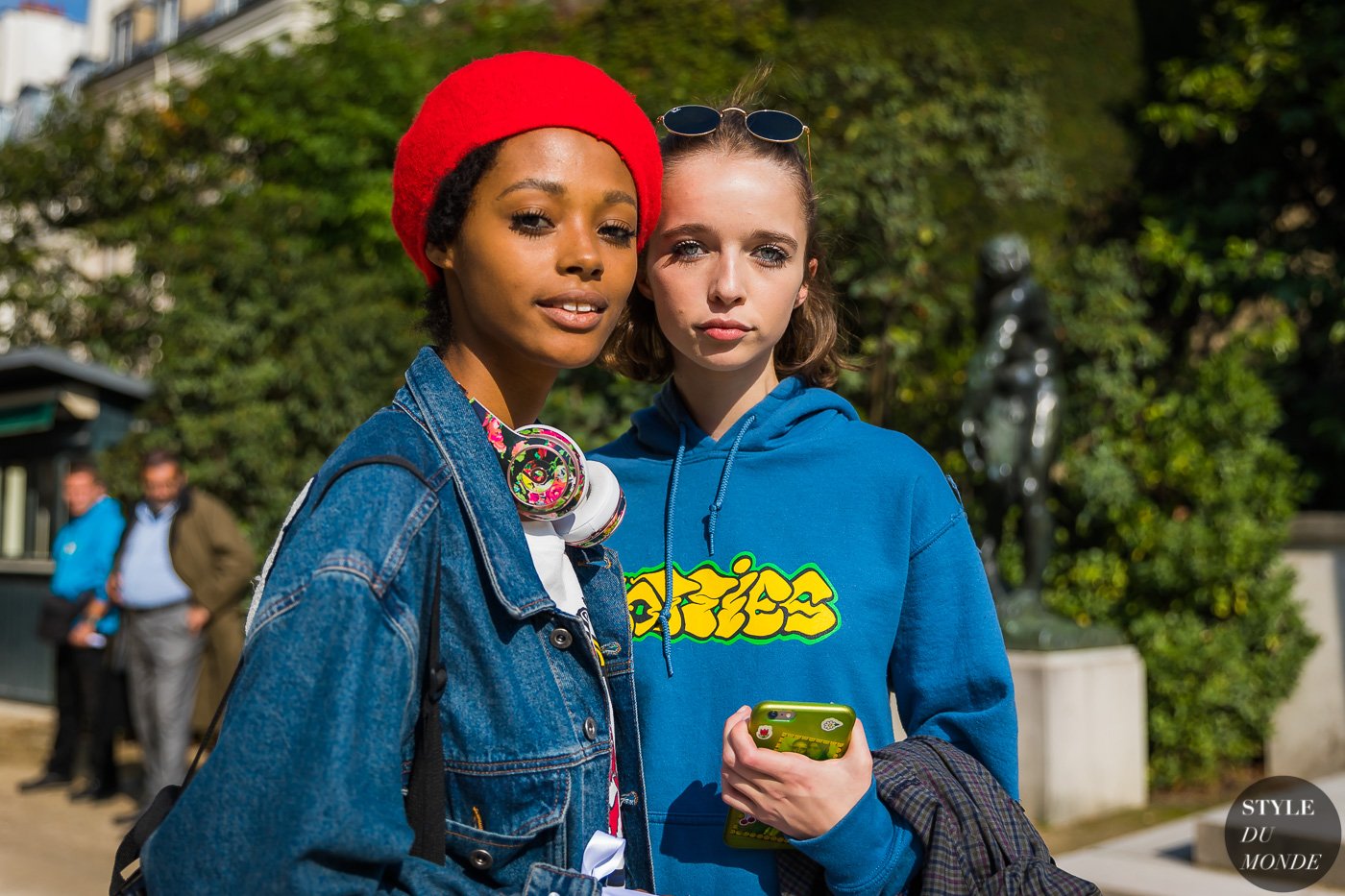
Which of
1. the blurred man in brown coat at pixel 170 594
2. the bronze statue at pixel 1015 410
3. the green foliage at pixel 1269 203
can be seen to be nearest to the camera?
the blurred man in brown coat at pixel 170 594

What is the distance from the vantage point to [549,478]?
133 centimetres

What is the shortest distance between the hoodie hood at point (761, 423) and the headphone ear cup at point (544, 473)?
1.45ft

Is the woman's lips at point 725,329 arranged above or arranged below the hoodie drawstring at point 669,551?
above

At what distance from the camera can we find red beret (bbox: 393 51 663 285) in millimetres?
1320

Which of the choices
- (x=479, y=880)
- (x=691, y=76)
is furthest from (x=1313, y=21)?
(x=479, y=880)

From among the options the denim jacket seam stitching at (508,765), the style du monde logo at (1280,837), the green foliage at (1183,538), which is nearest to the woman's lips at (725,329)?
the denim jacket seam stitching at (508,765)

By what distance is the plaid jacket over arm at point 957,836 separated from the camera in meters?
1.44

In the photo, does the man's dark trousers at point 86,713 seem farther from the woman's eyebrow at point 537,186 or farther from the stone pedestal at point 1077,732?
the woman's eyebrow at point 537,186

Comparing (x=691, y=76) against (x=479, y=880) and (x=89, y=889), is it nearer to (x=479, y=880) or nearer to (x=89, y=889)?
(x=89, y=889)

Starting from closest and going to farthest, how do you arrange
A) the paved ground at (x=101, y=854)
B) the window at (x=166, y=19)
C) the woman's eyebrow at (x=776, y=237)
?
the woman's eyebrow at (x=776, y=237)
the paved ground at (x=101, y=854)
the window at (x=166, y=19)

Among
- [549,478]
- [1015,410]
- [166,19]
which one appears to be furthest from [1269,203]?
[166,19]

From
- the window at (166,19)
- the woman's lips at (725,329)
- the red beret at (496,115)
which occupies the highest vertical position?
the window at (166,19)

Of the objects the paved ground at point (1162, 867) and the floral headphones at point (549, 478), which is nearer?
the floral headphones at point (549, 478)

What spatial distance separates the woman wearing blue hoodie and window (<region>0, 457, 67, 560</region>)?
32.7 ft
